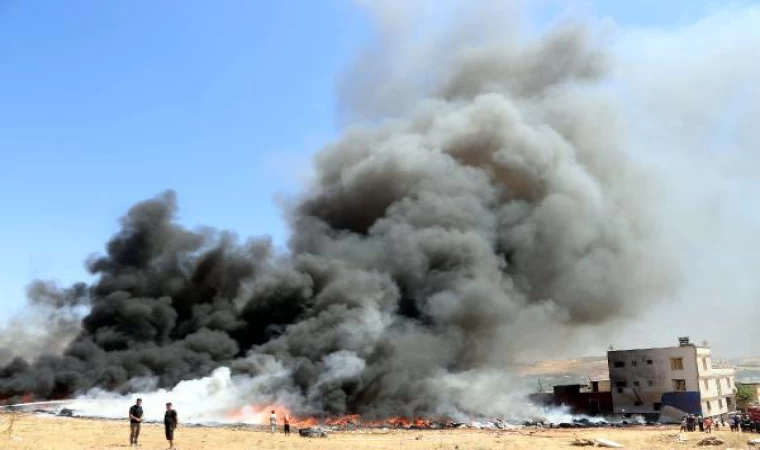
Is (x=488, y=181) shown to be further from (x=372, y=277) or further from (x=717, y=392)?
(x=717, y=392)

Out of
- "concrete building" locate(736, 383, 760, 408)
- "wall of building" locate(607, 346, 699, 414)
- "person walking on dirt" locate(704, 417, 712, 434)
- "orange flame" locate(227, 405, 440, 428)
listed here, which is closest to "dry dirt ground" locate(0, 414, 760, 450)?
"person walking on dirt" locate(704, 417, 712, 434)

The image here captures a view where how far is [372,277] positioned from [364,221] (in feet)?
45.5

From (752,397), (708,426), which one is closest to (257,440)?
(708,426)

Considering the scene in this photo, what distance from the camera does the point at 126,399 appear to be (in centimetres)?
4797

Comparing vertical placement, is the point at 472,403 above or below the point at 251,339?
below

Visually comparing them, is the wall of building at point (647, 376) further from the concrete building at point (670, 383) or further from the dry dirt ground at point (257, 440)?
the dry dirt ground at point (257, 440)

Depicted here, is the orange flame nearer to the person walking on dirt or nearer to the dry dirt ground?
the dry dirt ground

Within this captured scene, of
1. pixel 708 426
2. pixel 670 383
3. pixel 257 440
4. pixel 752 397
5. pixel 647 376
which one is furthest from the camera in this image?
pixel 752 397

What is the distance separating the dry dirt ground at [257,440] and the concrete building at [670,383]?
63.0ft

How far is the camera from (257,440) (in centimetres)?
3003

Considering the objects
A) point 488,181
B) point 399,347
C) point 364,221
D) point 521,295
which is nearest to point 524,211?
point 488,181

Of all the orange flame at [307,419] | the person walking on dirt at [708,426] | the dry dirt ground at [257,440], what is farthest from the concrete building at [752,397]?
the orange flame at [307,419]

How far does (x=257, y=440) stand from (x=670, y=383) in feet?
133

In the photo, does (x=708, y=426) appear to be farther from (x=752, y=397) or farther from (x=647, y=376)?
(x=752, y=397)
